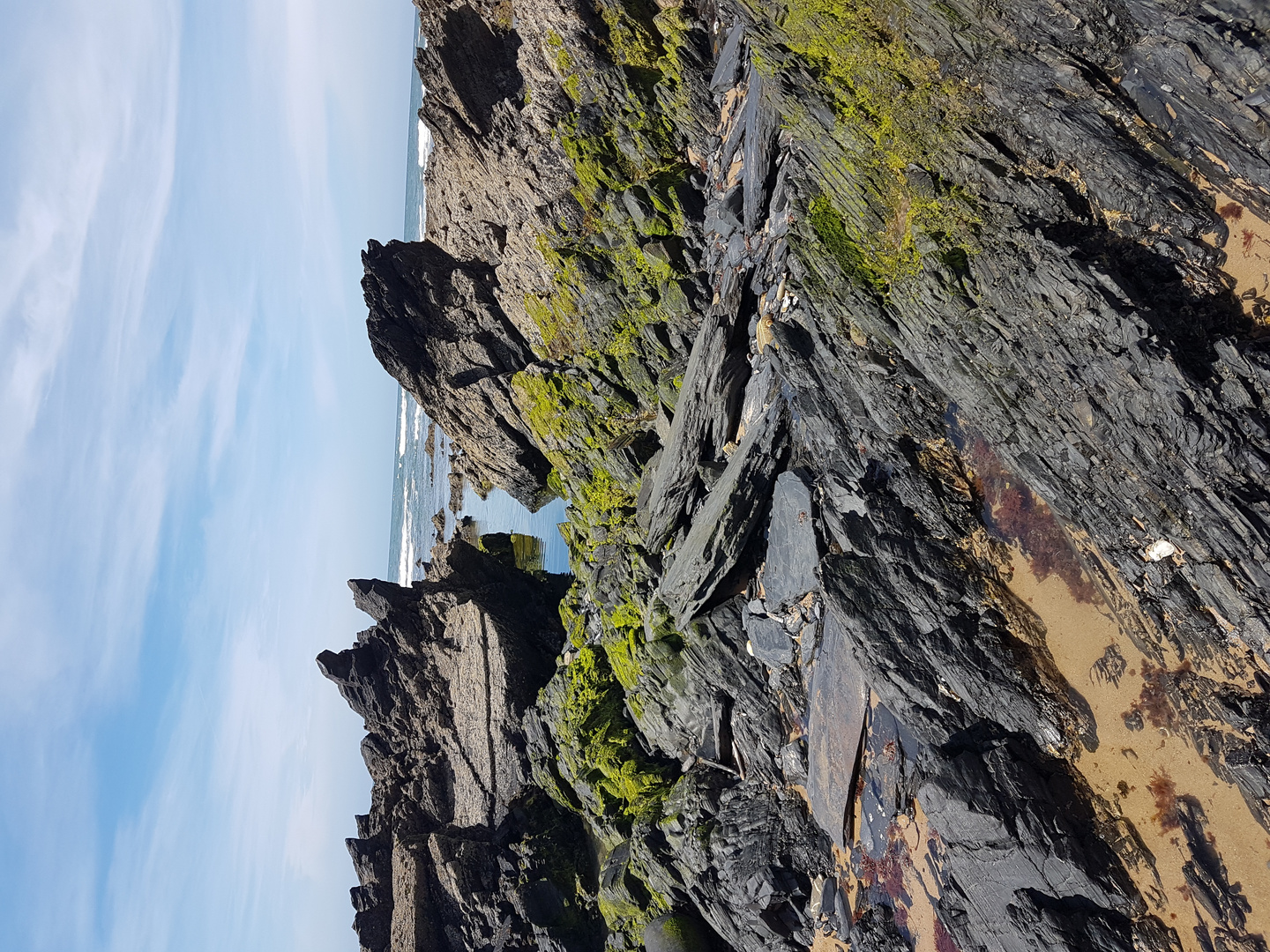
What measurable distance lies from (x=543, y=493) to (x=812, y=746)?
17.9 meters

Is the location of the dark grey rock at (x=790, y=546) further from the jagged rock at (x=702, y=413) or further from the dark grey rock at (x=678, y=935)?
the dark grey rock at (x=678, y=935)

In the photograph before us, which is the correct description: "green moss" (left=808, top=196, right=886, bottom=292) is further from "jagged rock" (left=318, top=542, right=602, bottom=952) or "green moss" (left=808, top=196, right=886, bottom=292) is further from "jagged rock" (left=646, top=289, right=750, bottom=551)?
"jagged rock" (left=318, top=542, right=602, bottom=952)

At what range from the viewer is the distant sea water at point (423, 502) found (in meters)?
31.3

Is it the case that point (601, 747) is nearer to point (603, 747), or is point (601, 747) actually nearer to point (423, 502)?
point (603, 747)

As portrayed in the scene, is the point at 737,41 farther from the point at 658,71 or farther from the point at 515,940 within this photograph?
the point at 515,940

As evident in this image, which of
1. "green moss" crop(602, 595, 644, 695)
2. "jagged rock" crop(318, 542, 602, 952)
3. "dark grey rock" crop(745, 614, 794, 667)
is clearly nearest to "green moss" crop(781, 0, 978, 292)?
"dark grey rock" crop(745, 614, 794, 667)

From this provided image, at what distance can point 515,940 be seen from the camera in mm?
24328

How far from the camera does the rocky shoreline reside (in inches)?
364

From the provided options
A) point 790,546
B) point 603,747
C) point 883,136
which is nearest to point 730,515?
point 790,546

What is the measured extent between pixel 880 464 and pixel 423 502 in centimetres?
4322

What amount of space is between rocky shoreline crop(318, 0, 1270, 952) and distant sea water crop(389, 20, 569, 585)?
5.29m

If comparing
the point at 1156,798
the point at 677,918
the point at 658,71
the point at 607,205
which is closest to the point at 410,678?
the point at 677,918

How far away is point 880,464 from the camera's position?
1343cm

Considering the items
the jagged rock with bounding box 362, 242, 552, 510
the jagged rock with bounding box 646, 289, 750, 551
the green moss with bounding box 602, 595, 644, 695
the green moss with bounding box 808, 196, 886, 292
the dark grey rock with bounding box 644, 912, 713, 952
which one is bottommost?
the dark grey rock with bounding box 644, 912, 713, 952
